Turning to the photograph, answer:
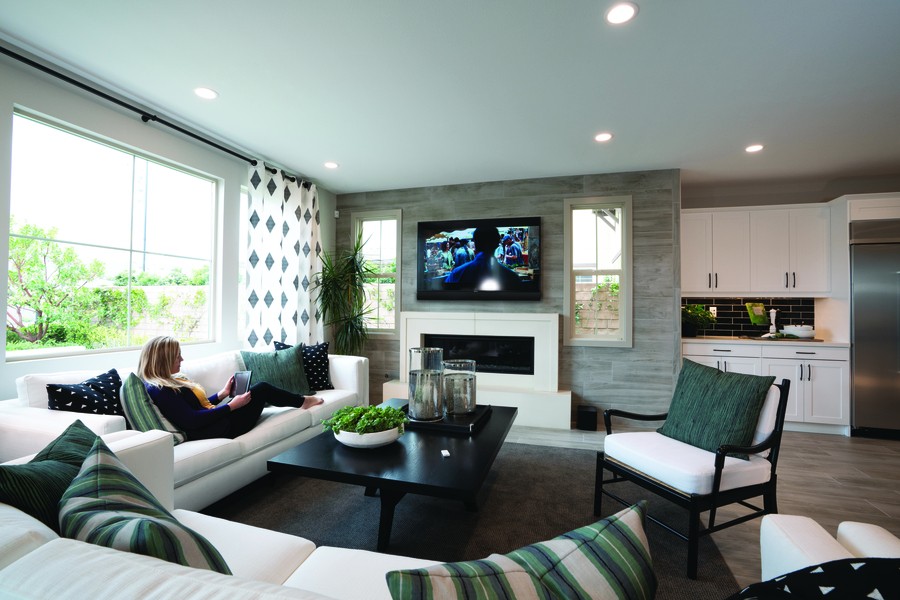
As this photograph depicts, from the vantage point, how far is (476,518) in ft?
7.90

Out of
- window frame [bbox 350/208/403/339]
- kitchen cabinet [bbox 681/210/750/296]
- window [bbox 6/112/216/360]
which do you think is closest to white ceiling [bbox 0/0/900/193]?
window [bbox 6/112/216/360]

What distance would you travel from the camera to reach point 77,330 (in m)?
2.82

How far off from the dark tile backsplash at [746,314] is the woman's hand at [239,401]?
15.5 ft

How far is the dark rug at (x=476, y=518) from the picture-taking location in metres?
2.03

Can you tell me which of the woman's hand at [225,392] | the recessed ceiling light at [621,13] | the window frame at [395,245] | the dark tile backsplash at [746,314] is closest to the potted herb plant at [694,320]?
the dark tile backsplash at [746,314]

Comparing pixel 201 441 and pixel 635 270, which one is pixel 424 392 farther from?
pixel 635 270

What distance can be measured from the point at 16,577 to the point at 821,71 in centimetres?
384

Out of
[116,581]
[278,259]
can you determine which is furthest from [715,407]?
[278,259]

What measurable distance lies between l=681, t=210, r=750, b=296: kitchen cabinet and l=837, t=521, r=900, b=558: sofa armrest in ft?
13.8

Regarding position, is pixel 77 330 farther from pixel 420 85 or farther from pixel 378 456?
pixel 420 85

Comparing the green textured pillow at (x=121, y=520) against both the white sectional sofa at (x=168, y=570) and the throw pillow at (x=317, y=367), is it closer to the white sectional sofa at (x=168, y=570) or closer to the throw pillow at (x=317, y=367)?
the white sectional sofa at (x=168, y=570)

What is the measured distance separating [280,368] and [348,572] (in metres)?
2.63

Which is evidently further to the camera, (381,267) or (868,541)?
(381,267)

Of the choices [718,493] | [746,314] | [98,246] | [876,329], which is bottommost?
[718,493]
